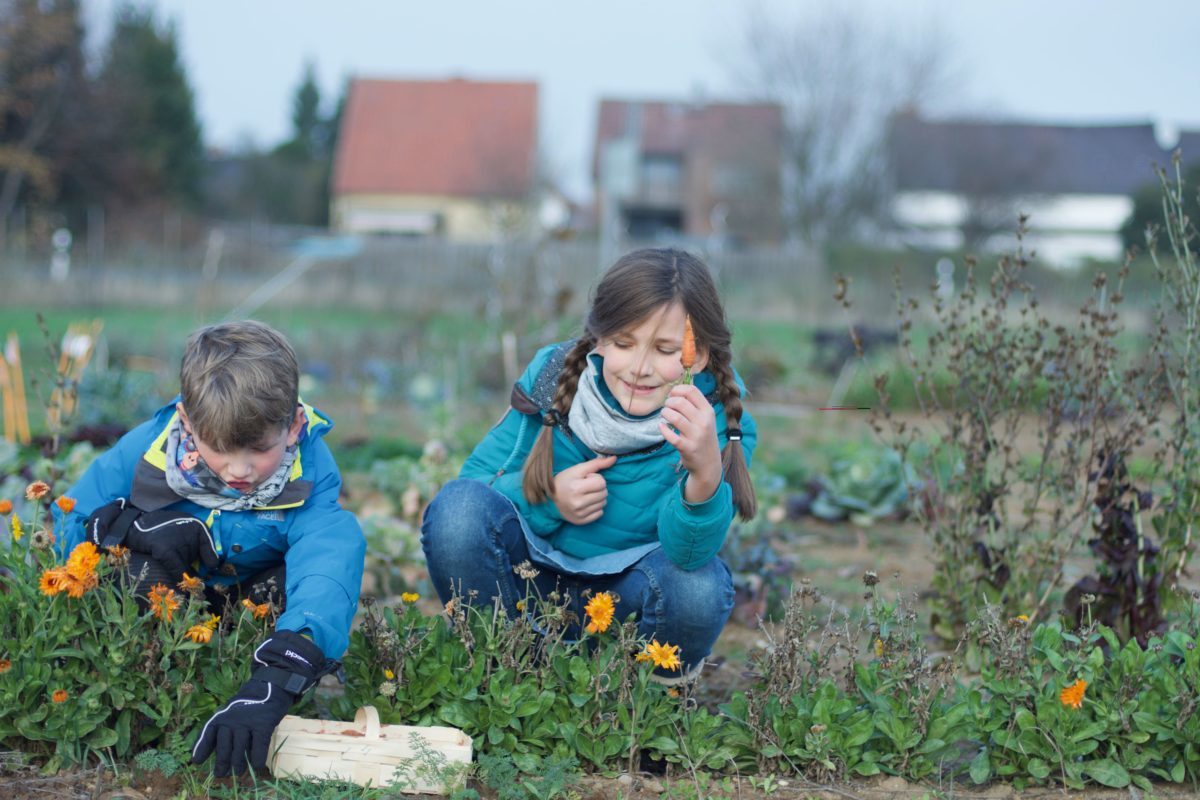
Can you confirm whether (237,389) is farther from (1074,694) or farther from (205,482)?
(1074,694)

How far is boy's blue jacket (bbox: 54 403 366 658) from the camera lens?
2.47 metres

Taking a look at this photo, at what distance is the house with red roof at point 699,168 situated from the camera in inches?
1120

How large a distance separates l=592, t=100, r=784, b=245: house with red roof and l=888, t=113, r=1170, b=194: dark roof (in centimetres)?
317

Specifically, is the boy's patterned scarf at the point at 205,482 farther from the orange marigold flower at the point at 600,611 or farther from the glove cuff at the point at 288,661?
the orange marigold flower at the point at 600,611

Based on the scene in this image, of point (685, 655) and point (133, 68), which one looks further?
point (133, 68)

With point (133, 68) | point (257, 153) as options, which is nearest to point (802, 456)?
point (133, 68)

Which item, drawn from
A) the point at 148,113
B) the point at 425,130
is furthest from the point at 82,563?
the point at 425,130

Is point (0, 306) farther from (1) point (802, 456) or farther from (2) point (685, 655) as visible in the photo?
(2) point (685, 655)

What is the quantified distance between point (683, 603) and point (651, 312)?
694 millimetres

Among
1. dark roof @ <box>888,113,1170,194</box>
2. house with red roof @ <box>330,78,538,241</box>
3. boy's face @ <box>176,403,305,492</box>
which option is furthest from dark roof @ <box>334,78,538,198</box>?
boy's face @ <box>176,403,305,492</box>

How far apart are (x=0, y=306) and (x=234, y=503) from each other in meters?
15.2

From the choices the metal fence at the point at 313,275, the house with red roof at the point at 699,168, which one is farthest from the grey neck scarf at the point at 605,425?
the house with red roof at the point at 699,168

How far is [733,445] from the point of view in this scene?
2.67 meters

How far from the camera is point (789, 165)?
28.0 m
